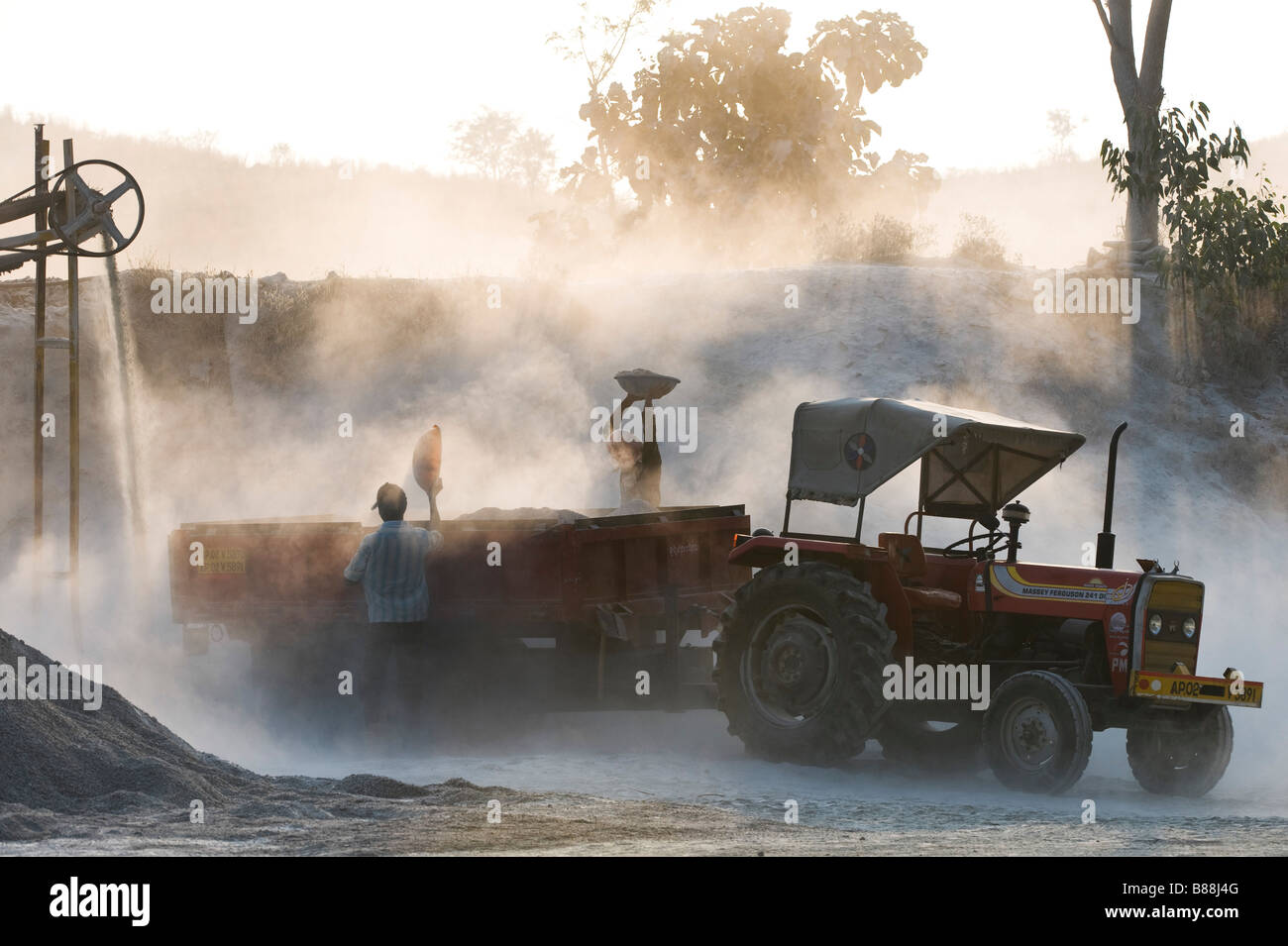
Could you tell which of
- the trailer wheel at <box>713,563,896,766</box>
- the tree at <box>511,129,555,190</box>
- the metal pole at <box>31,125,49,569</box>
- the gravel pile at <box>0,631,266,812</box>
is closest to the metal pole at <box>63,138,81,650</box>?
the metal pole at <box>31,125,49,569</box>

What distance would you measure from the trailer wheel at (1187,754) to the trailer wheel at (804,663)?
5.31ft

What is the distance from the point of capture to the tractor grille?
980 cm

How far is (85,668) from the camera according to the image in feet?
47.2

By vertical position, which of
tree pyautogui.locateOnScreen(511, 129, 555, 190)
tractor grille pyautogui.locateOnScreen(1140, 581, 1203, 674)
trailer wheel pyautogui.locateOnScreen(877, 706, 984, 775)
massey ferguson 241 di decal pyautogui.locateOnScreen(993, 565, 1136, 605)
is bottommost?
trailer wheel pyautogui.locateOnScreen(877, 706, 984, 775)

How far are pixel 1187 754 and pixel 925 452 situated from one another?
95.8 inches

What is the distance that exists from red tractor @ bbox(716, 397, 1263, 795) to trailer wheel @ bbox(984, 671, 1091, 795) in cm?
1

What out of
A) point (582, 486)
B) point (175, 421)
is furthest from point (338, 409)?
point (582, 486)

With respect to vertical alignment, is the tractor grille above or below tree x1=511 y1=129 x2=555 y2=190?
below

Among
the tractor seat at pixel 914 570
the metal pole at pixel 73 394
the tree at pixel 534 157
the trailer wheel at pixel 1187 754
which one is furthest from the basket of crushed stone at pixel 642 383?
the tree at pixel 534 157

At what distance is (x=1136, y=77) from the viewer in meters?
29.5

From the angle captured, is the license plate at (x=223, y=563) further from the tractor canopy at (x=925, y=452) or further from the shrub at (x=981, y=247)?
the shrub at (x=981, y=247)

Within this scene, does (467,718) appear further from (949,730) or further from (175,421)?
(175,421)

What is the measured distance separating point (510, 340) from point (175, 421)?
5.55 m

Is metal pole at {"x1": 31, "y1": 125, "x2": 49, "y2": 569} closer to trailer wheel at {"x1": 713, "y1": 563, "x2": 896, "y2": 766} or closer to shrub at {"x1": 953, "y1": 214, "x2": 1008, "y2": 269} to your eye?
trailer wheel at {"x1": 713, "y1": 563, "x2": 896, "y2": 766}
